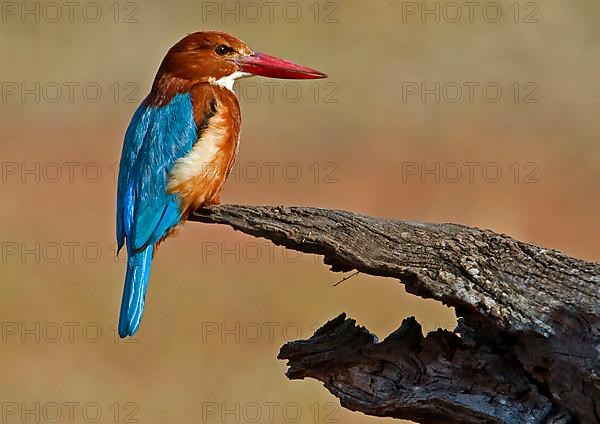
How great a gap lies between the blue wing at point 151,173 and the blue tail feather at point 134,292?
0.10 feet

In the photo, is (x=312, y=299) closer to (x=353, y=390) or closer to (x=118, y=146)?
(x=118, y=146)

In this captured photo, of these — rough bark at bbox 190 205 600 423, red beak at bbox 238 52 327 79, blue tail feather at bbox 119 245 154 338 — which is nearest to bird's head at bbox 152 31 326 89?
red beak at bbox 238 52 327 79

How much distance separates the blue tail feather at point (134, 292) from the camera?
343 cm

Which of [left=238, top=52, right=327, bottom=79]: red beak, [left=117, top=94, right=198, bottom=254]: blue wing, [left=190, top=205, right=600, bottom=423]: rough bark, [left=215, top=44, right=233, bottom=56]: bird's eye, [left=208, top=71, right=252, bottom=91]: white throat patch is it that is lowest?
[left=190, top=205, right=600, bottom=423]: rough bark

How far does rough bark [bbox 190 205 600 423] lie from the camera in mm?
2596

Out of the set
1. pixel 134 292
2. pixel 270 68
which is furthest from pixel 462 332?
pixel 270 68

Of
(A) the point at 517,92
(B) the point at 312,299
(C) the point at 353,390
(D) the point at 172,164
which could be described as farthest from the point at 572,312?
(A) the point at 517,92

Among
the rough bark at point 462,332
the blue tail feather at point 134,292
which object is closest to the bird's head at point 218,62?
the blue tail feather at point 134,292

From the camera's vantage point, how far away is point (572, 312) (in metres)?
2.57

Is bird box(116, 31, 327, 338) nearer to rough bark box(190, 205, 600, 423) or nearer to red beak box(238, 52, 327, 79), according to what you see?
red beak box(238, 52, 327, 79)

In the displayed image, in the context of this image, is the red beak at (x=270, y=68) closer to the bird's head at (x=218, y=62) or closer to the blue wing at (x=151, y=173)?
the bird's head at (x=218, y=62)

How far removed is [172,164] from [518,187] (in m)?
5.69

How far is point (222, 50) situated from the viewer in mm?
3738

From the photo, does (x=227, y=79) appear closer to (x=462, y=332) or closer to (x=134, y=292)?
(x=134, y=292)
